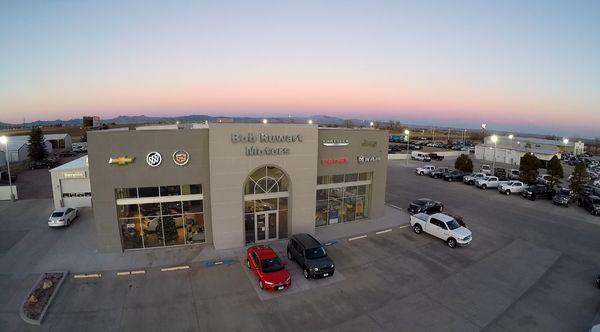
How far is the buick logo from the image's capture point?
17188mm

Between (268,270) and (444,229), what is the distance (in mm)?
12378

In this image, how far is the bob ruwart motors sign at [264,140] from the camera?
18062mm

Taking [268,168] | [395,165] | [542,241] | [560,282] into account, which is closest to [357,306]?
[268,168]

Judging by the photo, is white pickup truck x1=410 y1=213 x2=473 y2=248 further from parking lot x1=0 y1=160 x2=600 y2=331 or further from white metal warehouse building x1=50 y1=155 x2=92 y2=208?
white metal warehouse building x1=50 y1=155 x2=92 y2=208

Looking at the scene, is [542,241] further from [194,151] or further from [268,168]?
[194,151]

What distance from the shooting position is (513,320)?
12.5m

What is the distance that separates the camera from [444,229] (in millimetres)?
20078

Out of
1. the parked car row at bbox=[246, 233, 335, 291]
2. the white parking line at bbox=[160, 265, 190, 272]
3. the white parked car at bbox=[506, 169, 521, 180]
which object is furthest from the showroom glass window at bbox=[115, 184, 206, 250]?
the white parked car at bbox=[506, 169, 521, 180]

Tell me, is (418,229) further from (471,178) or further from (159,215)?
(471,178)

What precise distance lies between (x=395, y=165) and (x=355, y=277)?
41.3 m

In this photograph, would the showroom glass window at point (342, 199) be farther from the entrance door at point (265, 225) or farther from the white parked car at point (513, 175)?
the white parked car at point (513, 175)

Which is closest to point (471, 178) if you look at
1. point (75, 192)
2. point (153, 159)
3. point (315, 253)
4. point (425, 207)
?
point (425, 207)

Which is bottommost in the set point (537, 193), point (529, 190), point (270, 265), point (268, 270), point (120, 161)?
point (537, 193)

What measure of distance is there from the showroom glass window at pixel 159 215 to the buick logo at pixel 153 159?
4.77ft
